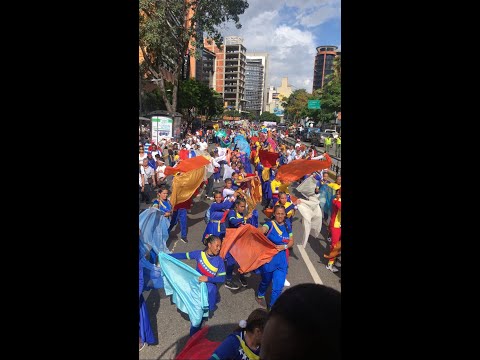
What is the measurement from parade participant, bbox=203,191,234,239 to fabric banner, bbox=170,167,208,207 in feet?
3.40

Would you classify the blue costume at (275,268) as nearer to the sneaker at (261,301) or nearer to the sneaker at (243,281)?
the sneaker at (261,301)

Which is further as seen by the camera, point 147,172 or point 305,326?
point 147,172

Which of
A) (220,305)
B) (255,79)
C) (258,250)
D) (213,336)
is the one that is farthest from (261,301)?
(255,79)

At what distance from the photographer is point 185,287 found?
12.0ft

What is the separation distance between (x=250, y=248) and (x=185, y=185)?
307 centimetres

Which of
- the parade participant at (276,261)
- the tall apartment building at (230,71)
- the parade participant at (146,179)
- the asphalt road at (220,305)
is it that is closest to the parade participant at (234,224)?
the asphalt road at (220,305)

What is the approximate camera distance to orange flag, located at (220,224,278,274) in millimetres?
4375

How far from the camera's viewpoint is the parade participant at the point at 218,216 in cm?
565

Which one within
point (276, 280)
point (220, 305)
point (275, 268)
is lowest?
point (220, 305)

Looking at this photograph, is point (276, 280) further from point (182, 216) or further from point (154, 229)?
point (182, 216)
